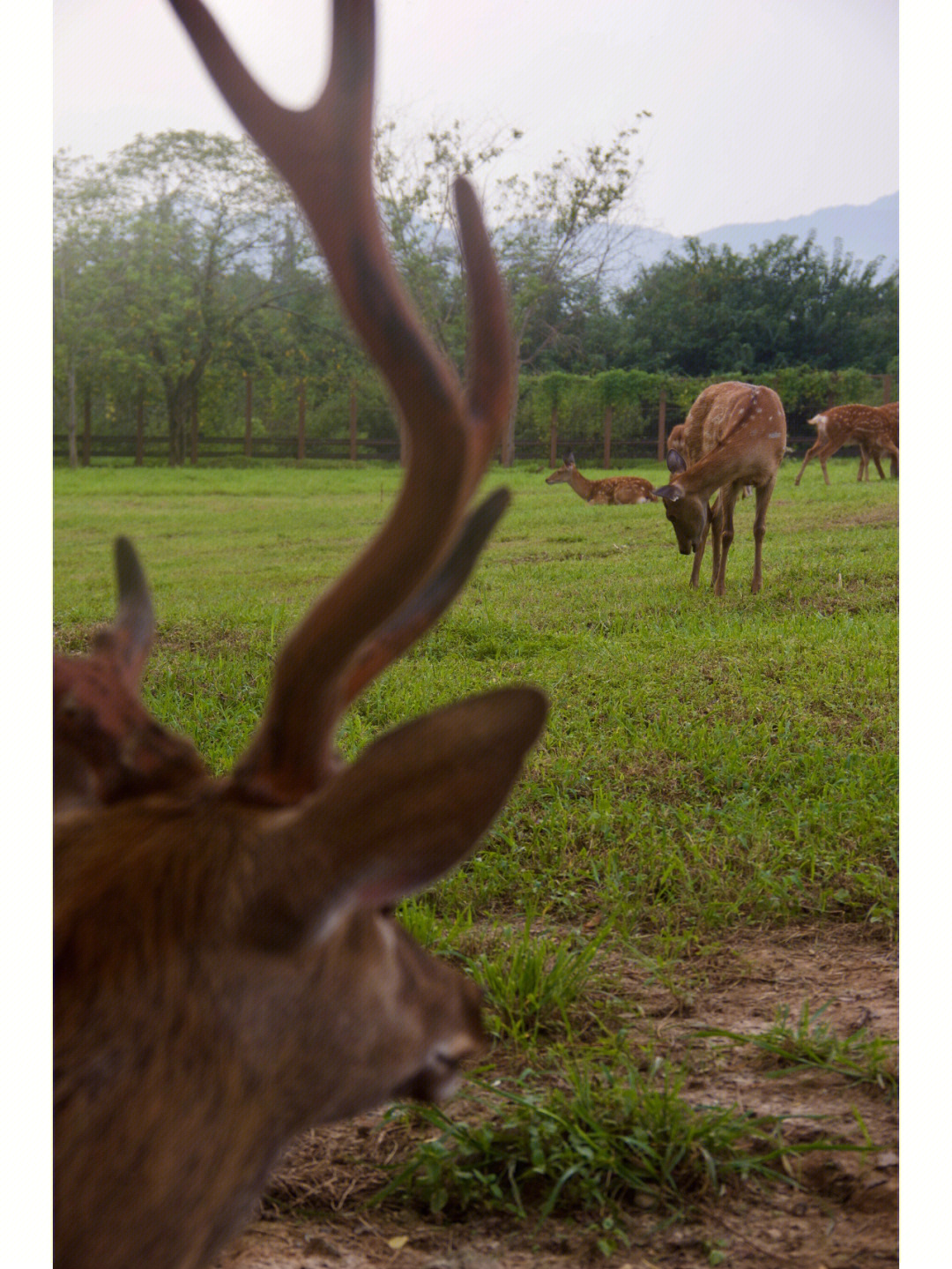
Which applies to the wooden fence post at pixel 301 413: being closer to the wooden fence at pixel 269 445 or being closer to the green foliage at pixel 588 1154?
the wooden fence at pixel 269 445

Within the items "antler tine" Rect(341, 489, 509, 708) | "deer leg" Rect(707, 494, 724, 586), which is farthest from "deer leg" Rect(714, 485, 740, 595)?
"antler tine" Rect(341, 489, 509, 708)

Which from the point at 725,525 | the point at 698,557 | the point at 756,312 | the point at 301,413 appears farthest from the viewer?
the point at 725,525

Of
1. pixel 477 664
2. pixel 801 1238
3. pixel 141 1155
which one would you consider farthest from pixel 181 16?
pixel 477 664

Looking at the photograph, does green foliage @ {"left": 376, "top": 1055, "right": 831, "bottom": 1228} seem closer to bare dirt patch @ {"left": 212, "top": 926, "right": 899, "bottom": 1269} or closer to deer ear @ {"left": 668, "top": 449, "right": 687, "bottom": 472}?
bare dirt patch @ {"left": 212, "top": 926, "right": 899, "bottom": 1269}

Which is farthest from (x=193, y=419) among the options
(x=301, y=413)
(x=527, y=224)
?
(x=527, y=224)

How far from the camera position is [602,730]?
1.80 m

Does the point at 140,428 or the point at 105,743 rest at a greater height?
the point at 140,428

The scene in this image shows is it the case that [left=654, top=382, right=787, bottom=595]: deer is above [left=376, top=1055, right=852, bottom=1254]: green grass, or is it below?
above

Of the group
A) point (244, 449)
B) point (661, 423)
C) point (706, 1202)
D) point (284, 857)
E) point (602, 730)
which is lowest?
point (706, 1202)

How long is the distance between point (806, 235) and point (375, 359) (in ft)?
4.59

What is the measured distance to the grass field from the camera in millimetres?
1142

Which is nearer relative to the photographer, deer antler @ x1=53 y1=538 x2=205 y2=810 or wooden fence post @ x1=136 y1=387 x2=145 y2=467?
deer antler @ x1=53 y1=538 x2=205 y2=810

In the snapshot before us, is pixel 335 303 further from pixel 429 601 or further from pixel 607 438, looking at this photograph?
pixel 429 601
